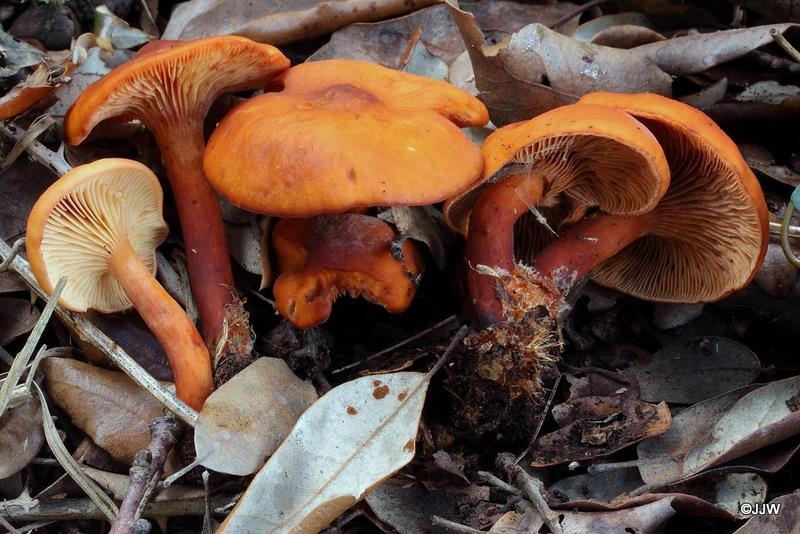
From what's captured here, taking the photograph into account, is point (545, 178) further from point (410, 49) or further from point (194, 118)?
point (194, 118)

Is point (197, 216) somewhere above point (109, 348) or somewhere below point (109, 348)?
above

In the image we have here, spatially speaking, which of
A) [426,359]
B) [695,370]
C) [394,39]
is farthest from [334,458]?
Result: [394,39]

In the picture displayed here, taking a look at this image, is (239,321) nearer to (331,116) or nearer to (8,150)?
(331,116)

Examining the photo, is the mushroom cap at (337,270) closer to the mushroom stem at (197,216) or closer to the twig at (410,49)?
the mushroom stem at (197,216)

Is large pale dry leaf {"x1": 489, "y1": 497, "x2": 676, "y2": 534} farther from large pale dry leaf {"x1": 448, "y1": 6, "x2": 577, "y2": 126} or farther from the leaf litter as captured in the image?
large pale dry leaf {"x1": 448, "y1": 6, "x2": 577, "y2": 126}

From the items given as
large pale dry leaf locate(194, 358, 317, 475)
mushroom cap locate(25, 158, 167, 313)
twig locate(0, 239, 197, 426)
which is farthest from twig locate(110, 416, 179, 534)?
mushroom cap locate(25, 158, 167, 313)

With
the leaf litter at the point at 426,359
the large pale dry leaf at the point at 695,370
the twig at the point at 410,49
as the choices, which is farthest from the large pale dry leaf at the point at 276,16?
the large pale dry leaf at the point at 695,370
